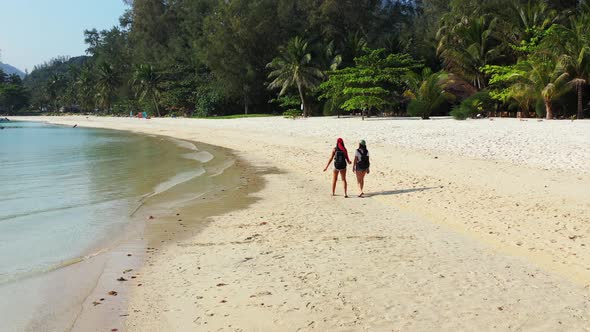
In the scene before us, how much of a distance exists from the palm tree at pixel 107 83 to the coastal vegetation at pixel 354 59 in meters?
0.22

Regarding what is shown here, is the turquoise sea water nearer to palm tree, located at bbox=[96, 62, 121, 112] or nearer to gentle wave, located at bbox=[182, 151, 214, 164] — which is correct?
gentle wave, located at bbox=[182, 151, 214, 164]

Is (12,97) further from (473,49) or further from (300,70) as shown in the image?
(473,49)

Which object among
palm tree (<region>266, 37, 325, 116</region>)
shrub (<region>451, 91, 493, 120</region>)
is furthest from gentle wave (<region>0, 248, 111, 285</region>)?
palm tree (<region>266, 37, 325, 116</region>)

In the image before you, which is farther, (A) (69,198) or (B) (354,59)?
(B) (354,59)

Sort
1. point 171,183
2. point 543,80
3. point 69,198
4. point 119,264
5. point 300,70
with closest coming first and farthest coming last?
point 119,264, point 69,198, point 171,183, point 543,80, point 300,70

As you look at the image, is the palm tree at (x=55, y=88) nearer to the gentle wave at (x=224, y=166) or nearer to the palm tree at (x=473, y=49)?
the palm tree at (x=473, y=49)

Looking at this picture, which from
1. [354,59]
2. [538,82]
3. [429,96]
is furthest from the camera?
[354,59]

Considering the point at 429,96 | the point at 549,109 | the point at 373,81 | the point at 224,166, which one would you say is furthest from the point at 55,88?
the point at 549,109

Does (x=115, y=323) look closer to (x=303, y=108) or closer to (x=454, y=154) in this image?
(x=454, y=154)

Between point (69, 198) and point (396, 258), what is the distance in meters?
10.1

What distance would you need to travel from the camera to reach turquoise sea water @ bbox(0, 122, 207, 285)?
A: 7.70 meters

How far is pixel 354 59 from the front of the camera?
120ft

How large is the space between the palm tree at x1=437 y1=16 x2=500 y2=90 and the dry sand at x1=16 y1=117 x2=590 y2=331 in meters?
24.3

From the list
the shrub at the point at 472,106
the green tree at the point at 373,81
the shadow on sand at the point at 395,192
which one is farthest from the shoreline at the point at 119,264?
the green tree at the point at 373,81
